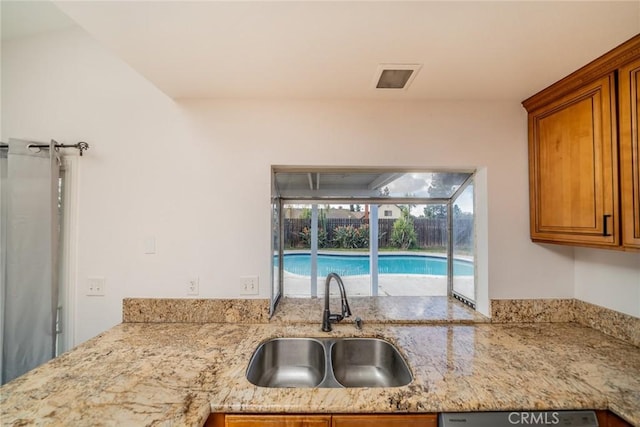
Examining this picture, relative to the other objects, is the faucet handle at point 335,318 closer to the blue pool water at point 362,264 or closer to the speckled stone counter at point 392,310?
the speckled stone counter at point 392,310

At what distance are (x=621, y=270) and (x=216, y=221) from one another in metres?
2.21

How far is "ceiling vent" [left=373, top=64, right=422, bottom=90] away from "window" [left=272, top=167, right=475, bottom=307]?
2.37 feet

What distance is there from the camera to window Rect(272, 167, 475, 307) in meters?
2.06

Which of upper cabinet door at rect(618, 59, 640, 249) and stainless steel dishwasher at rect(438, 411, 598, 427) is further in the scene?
upper cabinet door at rect(618, 59, 640, 249)

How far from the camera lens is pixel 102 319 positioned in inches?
64.3

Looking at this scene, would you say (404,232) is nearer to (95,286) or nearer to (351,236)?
(351,236)

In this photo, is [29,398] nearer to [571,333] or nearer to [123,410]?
[123,410]

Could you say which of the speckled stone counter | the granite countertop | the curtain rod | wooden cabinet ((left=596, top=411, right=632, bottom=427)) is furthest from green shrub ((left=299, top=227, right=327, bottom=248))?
wooden cabinet ((left=596, top=411, right=632, bottom=427))

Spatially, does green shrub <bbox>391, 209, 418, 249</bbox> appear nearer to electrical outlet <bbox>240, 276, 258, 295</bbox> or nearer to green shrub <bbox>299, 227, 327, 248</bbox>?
green shrub <bbox>299, 227, 327, 248</bbox>

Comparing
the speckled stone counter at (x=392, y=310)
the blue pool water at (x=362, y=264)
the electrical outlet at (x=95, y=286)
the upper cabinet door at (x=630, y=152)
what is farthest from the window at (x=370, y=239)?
the electrical outlet at (x=95, y=286)

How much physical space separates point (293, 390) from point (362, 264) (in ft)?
4.14

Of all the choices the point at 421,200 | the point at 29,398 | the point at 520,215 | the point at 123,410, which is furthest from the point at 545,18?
the point at 29,398

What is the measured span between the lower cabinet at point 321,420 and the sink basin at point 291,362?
45 centimetres

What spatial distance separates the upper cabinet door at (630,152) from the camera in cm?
110
